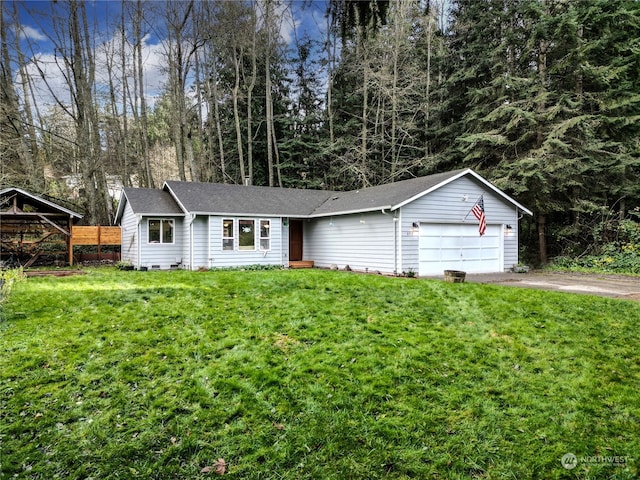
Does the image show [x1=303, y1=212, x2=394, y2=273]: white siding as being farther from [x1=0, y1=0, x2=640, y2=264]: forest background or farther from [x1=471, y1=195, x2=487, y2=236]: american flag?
[x1=0, y1=0, x2=640, y2=264]: forest background

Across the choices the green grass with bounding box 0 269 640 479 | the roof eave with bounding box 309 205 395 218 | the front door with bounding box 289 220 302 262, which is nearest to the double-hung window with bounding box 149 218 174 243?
the front door with bounding box 289 220 302 262

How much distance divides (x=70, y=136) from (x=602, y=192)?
27778 mm

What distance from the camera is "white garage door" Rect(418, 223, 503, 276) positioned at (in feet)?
41.8

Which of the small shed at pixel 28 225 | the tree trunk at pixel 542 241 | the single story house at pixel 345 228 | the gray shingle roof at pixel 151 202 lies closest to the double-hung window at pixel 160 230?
the single story house at pixel 345 228

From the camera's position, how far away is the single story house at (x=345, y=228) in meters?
12.6

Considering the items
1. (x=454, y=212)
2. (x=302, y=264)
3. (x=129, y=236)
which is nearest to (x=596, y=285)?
(x=454, y=212)

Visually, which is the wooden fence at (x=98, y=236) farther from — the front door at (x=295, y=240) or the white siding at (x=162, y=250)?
the front door at (x=295, y=240)

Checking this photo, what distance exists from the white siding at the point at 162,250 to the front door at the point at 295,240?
14.4ft

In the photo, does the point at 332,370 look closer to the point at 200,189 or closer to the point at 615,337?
the point at 615,337

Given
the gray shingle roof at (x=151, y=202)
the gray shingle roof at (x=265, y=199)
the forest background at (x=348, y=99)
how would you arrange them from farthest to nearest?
the forest background at (x=348, y=99), the gray shingle roof at (x=151, y=202), the gray shingle roof at (x=265, y=199)

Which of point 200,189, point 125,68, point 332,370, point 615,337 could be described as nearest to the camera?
point 332,370

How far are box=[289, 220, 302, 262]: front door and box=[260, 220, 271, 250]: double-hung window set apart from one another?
1754 mm

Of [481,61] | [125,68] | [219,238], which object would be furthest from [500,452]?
[125,68]

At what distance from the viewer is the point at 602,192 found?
53.0 feet
